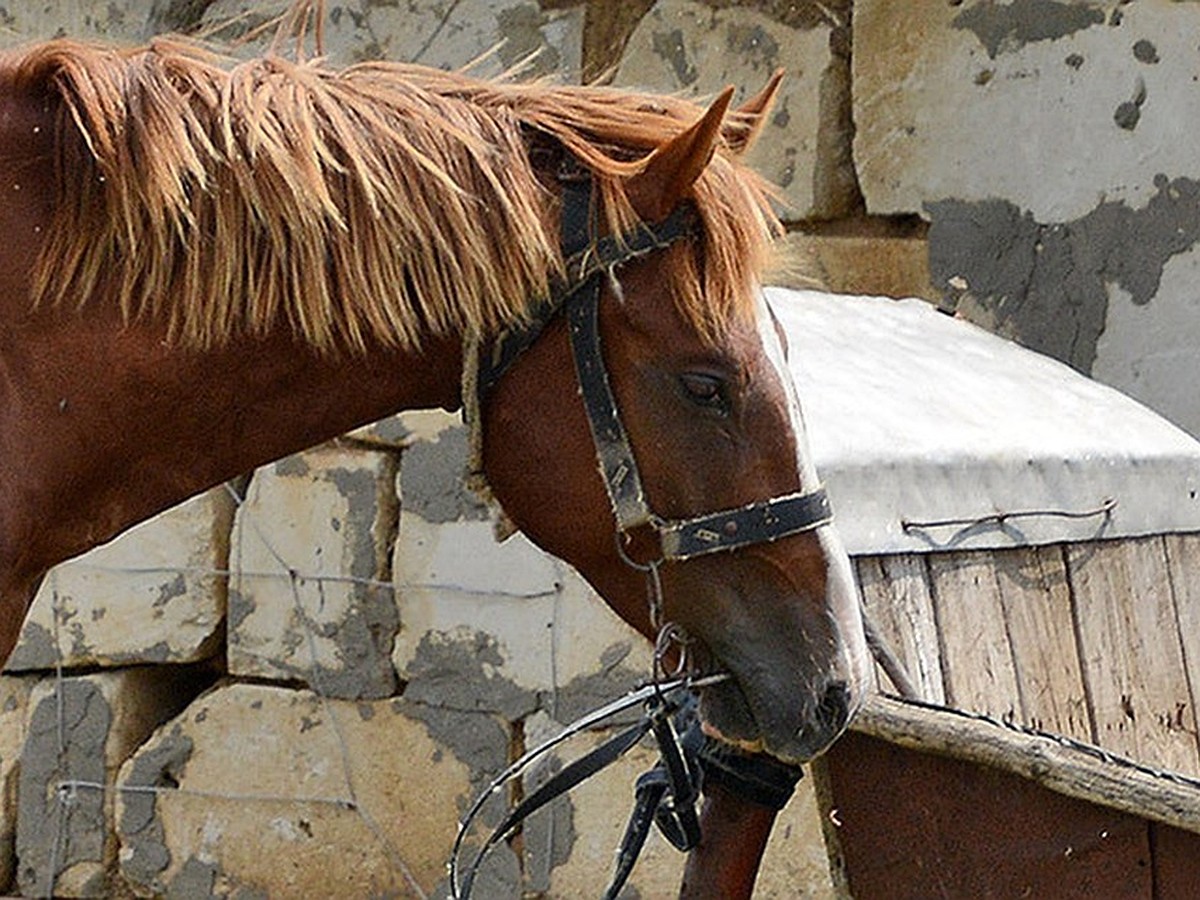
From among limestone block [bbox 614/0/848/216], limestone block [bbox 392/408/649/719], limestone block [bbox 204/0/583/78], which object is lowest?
limestone block [bbox 392/408/649/719]

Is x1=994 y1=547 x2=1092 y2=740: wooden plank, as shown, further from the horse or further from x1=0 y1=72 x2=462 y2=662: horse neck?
x1=0 y1=72 x2=462 y2=662: horse neck

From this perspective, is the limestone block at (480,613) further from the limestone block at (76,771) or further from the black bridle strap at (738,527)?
the black bridle strap at (738,527)

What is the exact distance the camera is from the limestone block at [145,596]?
4.32 m

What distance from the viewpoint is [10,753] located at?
Answer: 4488 mm

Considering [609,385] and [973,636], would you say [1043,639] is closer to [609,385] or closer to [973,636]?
[973,636]

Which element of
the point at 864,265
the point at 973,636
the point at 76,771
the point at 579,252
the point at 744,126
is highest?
the point at 744,126

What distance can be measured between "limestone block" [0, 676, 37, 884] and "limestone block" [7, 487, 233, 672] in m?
0.11

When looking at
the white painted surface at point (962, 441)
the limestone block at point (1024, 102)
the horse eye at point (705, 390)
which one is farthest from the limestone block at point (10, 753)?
the horse eye at point (705, 390)

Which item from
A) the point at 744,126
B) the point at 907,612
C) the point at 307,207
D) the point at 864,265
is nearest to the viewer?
the point at 307,207

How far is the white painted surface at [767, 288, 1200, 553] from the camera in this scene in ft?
7.97

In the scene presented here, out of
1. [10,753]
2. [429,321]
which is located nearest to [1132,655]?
[429,321]

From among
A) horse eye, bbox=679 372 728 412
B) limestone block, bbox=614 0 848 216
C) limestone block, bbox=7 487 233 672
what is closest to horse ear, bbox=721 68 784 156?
horse eye, bbox=679 372 728 412

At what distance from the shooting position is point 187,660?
4336 mm

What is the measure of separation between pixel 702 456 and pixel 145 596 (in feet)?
8.61
